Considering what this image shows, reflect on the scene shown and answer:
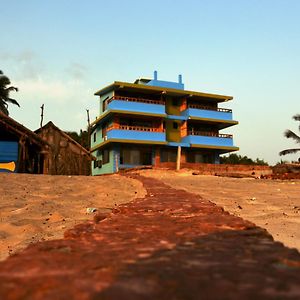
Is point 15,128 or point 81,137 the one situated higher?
point 81,137

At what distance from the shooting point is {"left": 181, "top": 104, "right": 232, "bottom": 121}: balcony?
30.3 meters

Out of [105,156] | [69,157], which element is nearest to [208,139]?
[105,156]

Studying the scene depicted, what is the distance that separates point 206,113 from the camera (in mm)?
30750

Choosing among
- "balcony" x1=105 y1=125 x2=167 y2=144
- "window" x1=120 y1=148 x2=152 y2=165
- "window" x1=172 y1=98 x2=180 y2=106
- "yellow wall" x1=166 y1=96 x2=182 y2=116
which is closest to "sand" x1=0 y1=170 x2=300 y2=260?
"balcony" x1=105 y1=125 x2=167 y2=144

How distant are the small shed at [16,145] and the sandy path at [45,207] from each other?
9.60 m

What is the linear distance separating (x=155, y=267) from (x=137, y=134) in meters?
26.4

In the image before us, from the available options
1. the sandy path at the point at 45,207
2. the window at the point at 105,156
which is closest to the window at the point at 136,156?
the window at the point at 105,156

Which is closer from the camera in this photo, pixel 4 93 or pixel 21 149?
pixel 21 149

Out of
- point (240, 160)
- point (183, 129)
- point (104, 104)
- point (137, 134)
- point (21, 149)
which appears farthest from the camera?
point (240, 160)

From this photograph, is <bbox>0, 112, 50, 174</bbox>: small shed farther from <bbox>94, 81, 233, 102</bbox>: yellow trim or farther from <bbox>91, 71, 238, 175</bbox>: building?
<bbox>94, 81, 233, 102</bbox>: yellow trim

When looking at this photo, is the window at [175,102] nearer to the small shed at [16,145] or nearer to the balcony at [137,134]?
the balcony at [137,134]

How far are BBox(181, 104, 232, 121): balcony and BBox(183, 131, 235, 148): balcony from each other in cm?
139

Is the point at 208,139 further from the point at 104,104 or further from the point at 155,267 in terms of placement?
the point at 155,267

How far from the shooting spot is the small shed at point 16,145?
18.9 metres
